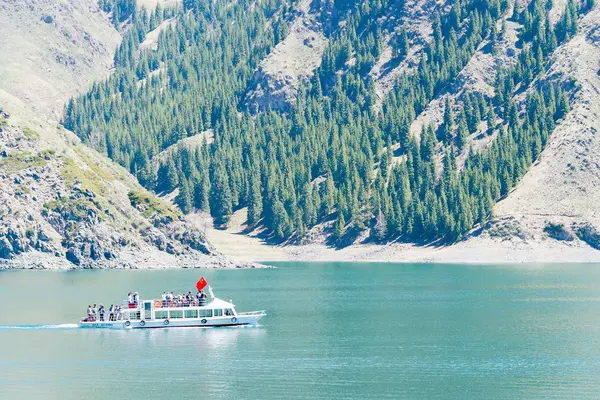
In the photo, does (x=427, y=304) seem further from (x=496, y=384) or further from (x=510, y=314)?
(x=496, y=384)

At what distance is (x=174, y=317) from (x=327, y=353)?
3459cm

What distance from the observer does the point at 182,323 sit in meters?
147

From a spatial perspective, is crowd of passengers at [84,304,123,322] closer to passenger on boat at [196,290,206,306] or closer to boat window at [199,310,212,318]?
passenger on boat at [196,290,206,306]

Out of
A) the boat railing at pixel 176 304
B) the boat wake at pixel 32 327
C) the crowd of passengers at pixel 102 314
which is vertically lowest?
the boat wake at pixel 32 327

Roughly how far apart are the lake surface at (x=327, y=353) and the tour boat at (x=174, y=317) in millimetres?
2545

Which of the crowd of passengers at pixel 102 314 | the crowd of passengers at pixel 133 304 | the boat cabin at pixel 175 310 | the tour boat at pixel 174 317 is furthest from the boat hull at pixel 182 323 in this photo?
the crowd of passengers at pixel 133 304

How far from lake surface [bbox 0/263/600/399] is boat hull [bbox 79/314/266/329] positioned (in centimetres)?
218

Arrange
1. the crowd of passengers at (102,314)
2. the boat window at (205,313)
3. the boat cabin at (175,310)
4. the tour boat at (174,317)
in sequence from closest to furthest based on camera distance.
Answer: the tour boat at (174,317), the crowd of passengers at (102,314), the boat cabin at (175,310), the boat window at (205,313)

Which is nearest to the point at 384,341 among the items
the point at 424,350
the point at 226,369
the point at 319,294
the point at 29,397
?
the point at 424,350

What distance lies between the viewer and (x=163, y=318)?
483ft

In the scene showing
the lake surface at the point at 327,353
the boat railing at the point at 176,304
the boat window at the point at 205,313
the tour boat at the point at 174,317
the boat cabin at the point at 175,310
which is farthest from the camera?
the boat railing at the point at 176,304

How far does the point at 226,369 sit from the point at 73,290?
90440 millimetres

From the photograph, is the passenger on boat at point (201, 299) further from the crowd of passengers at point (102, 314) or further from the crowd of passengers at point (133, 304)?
the crowd of passengers at point (102, 314)

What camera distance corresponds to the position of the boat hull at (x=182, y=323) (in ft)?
477
